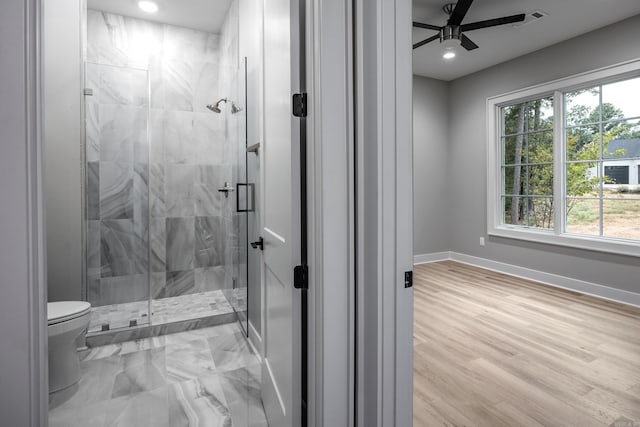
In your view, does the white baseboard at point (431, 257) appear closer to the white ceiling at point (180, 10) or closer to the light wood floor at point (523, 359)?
the light wood floor at point (523, 359)

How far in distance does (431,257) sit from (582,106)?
2.64 metres

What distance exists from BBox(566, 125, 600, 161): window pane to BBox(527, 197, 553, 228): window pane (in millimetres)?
567

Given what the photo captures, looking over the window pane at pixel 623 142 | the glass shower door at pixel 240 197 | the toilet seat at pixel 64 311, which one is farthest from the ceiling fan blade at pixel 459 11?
the toilet seat at pixel 64 311

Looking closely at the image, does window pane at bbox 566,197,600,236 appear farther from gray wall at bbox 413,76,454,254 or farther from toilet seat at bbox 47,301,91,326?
toilet seat at bbox 47,301,91,326

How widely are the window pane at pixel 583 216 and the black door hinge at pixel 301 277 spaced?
387 centimetres

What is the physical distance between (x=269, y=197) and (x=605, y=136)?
385cm

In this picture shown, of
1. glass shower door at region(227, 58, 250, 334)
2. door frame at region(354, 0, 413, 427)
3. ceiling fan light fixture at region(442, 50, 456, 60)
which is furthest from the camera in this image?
ceiling fan light fixture at region(442, 50, 456, 60)

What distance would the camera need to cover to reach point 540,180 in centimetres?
425

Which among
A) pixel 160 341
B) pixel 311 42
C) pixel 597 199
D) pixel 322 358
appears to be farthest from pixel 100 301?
pixel 597 199

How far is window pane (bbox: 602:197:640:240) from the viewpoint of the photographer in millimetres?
3398

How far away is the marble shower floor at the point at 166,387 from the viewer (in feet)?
5.49

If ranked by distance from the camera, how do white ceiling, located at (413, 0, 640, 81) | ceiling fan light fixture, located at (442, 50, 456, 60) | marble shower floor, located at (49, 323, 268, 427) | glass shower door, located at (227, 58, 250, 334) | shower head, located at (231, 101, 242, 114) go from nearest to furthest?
marble shower floor, located at (49, 323, 268, 427)
glass shower door, located at (227, 58, 250, 334)
shower head, located at (231, 101, 242, 114)
white ceiling, located at (413, 0, 640, 81)
ceiling fan light fixture, located at (442, 50, 456, 60)

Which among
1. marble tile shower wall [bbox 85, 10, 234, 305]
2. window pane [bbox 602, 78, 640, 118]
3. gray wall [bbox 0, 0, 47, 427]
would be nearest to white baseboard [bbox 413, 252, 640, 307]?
window pane [bbox 602, 78, 640, 118]

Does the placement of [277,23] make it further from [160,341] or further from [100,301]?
[100,301]
